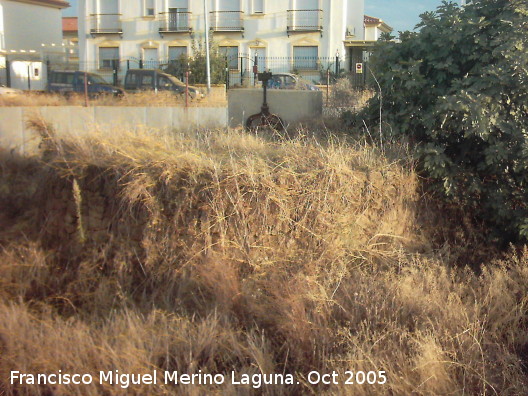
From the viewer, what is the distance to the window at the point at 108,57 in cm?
3725

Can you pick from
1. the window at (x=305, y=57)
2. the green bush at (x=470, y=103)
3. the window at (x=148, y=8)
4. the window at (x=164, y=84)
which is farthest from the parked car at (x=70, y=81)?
the green bush at (x=470, y=103)

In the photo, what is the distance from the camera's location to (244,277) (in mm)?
6484

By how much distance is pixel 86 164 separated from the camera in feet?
25.8

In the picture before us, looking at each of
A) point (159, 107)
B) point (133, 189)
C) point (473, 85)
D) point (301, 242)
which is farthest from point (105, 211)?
point (159, 107)

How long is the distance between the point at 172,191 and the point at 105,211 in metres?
1.08

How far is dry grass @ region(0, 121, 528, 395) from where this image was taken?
17.0ft

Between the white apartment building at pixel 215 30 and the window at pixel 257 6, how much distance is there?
59 mm

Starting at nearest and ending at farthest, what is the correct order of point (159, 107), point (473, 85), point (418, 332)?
point (418, 332) → point (473, 85) → point (159, 107)

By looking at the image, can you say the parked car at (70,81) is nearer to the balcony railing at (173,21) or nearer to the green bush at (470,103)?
the balcony railing at (173,21)

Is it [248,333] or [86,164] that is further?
[86,164]

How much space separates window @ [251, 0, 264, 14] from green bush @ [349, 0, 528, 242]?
1123 inches

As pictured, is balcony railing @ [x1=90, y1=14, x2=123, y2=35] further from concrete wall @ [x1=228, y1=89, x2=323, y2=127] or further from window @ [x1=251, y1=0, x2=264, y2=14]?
concrete wall @ [x1=228, y1=89, x2=323, y2=127]

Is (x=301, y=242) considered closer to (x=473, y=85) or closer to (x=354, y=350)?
(x=354, y=350)

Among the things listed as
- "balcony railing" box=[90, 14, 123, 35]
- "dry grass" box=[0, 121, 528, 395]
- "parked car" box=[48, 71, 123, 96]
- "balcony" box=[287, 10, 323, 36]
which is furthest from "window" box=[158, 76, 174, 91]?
"dry grass" box=[0, 121, 528, 395]
